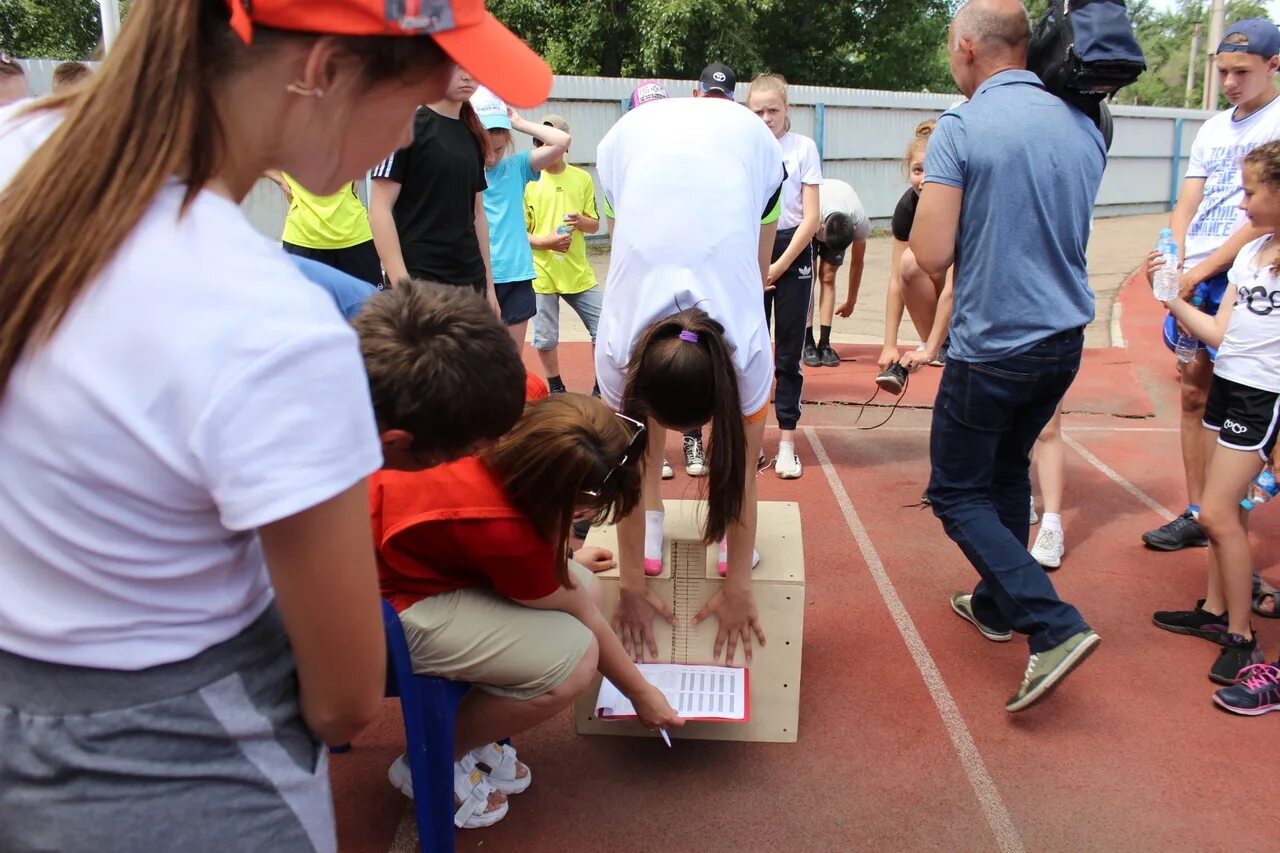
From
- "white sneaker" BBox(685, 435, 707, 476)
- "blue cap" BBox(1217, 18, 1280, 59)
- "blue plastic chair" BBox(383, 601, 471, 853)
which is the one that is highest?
"blue cap" BBox(1217, 18, 1280, 59)

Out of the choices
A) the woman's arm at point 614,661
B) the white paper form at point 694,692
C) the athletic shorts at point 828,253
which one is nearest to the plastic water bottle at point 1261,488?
the white paper form at point 694,692

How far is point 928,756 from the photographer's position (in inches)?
113

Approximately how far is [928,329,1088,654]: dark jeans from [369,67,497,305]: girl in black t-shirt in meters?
2.05

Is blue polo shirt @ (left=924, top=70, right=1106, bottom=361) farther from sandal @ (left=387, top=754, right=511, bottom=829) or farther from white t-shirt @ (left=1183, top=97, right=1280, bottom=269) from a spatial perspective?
sandal @ (left=387, top=754, right=511, bottom=829)

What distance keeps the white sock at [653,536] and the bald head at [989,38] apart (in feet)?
5.31

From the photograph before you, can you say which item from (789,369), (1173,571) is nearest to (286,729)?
(1173,571)

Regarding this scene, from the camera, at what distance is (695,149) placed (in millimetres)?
2814

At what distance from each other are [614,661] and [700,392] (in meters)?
0.70

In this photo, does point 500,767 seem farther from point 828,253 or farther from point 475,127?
point 828,253

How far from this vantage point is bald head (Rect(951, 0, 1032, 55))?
2.91 metres

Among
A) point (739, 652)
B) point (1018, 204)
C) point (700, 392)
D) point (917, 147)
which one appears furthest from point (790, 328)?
point (700, 392)

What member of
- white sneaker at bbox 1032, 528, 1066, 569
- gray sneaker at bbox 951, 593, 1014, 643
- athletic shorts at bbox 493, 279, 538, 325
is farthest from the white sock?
athletic shorts at bbox 493, 279, 538, 325

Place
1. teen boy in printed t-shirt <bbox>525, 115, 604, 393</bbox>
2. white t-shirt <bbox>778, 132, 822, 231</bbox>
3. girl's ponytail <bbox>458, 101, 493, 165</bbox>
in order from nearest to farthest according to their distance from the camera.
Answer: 1. girl's ponytail <bbox>458, 101, 493, 165</bbox>
2. white t-shirt <bbox>778, 132, 822, 231</bbox>
3. teen boy in printed t-shirt <bbox>525, 115, 604, 393</bbox>

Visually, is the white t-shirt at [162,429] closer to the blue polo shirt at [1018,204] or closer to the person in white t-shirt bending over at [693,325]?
the person in white t-shirt bending over at [693,325]
